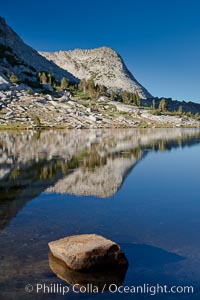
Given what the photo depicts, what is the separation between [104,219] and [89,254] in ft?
23.8

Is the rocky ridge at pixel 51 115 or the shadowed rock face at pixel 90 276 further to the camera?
the rocky ridge at pixel 51 115

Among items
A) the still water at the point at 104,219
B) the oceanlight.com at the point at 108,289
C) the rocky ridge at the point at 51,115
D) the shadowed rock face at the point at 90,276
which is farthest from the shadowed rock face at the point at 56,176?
the rocky ridge at the point at 51,115

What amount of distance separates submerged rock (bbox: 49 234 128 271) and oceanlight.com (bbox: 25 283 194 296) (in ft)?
3.20

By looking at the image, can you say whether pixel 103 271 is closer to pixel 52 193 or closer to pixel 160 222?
pixel 160 222

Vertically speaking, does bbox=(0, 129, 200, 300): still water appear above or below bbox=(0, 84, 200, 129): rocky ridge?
below

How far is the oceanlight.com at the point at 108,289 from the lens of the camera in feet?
38.1

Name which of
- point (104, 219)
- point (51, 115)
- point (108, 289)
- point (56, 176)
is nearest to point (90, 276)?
point (108, 289)

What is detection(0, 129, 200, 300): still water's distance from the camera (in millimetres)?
12633

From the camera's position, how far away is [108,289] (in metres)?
11.9

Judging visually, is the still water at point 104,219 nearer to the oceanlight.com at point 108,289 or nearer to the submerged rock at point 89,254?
the oceanlight.com at point 108,289

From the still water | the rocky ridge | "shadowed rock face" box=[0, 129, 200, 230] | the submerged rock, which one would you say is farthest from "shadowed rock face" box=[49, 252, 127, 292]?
the rocky ridge

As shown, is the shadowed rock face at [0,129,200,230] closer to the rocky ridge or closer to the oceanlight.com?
the oceanlight.com

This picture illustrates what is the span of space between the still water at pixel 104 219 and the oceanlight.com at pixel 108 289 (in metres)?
0.17

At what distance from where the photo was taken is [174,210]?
22219mm
